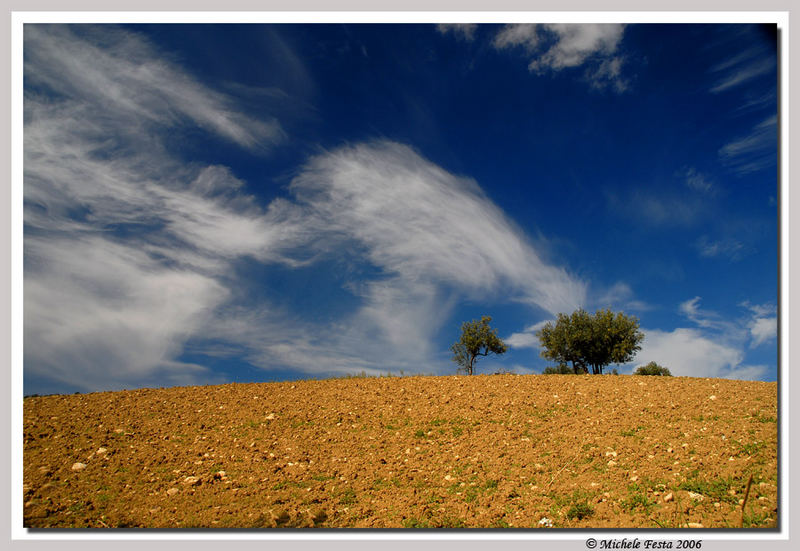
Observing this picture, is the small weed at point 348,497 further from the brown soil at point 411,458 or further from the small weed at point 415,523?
the small weed at point 415,523

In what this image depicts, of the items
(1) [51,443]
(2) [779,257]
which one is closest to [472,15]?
(2) [779,257]

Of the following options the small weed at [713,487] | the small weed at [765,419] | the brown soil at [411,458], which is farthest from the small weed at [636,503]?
the small weed at [765,419]

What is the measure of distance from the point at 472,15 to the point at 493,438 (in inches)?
380

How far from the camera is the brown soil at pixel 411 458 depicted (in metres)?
7.28

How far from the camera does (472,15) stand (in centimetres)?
945

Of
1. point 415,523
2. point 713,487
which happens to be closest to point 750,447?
point 713,487

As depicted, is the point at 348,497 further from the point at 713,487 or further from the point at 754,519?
the point at 754,519

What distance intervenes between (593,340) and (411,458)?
24505 mm

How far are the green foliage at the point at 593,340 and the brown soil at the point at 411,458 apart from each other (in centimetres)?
1536

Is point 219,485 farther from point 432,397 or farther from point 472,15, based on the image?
point 472,15

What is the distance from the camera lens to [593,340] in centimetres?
2981

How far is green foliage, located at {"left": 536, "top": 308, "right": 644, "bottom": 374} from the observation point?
29500 mm

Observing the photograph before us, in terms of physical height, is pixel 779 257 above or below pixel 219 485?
above
